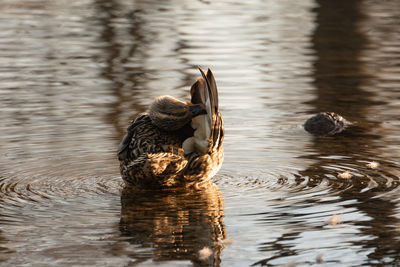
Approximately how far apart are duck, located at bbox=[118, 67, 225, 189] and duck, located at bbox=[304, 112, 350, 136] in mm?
2331

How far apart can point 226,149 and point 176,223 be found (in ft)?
7.64

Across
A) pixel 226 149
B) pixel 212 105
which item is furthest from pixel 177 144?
pixel 226 149

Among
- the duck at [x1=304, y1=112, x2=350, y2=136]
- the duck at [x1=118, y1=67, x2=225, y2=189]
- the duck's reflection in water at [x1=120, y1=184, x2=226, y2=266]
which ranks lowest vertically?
the duck at [x1=304, y1=112, x2=350, y2=136]

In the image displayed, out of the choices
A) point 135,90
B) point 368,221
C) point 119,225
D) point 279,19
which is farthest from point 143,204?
point 279,19

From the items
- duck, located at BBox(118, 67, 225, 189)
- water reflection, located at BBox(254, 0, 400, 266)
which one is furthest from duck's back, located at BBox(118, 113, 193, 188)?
water reflection, located at BBox(254, 0, 400, 266)

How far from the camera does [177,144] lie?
677 cm

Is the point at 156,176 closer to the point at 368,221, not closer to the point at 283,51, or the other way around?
the point at 368,221

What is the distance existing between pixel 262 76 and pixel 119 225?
685 cm

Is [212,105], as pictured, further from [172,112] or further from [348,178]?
[348,178]

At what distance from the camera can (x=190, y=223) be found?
578cm

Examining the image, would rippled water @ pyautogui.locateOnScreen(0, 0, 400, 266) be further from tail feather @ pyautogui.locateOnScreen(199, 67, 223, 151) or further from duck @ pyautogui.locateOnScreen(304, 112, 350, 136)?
tail feather @ pyautogui.locateOnScreen(199, 67, 223, 151)

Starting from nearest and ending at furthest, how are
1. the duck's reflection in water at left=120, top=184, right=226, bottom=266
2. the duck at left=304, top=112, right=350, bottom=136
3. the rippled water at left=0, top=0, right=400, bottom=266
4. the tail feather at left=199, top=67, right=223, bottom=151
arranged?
1. the duck's reflection in water at left=120, top=184, right=226, bottom=266
2. the rippled water at left=0, top=0, right=400, bottom=266
3. the tail feather at left=199, top=67, right=223, bottom=151
4. the duck at left=304, top=112, right=350, bottom=136

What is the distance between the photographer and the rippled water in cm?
526

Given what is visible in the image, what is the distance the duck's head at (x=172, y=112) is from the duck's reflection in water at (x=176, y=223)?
58cm
